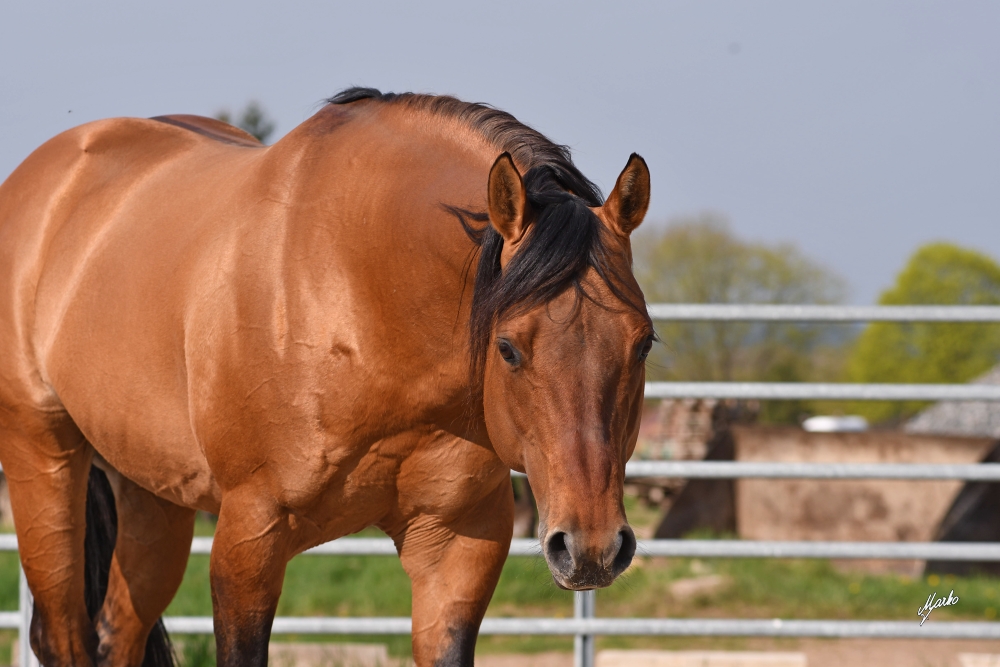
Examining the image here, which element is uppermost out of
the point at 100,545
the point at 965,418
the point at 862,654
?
the point at 100,545

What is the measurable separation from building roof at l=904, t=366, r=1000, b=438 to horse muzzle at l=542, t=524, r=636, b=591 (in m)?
10.5

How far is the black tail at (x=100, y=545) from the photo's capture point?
3.22m

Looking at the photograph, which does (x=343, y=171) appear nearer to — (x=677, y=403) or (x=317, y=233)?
(x=317, y=233)

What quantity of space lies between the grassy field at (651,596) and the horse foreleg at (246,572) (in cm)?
331

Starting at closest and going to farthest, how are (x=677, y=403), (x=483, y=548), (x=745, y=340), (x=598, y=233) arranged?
(x=598, y=233)
(x=483, y=548)
(x=677, y=403)
(x=745, y=340)

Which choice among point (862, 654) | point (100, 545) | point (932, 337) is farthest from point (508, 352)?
point (932, 337)

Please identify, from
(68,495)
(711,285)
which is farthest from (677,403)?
(711,285)

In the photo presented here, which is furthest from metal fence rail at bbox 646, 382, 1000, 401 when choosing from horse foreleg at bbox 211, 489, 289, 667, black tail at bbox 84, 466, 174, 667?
horse foreleg at bbox 211, 489, 289, 667

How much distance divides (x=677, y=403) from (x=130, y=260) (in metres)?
11.0

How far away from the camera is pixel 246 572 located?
220cm

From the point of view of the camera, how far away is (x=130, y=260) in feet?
8.50

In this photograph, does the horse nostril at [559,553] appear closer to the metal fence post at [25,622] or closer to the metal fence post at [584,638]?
the metal fence post at [584,638]

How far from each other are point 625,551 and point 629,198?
0.65m

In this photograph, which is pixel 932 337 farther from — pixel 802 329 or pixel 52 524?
pixel 52 524
